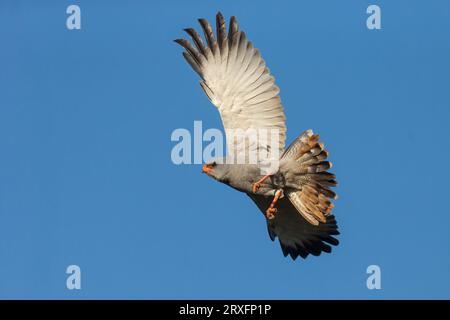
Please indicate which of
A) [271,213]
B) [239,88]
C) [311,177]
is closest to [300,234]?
[271,213]

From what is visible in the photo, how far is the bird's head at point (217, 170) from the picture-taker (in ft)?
39.8

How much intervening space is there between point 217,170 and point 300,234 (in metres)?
1.90

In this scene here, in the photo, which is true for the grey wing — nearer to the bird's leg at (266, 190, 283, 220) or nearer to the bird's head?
the bird's leg at (266, 190, 283, 220)

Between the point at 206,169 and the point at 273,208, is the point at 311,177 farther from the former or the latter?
the point at 206,169

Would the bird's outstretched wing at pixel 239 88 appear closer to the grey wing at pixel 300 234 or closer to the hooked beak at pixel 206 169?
the hooked beak at pixel 206 169

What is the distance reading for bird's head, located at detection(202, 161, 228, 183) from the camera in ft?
39.8

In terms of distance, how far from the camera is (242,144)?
1240 centimetres

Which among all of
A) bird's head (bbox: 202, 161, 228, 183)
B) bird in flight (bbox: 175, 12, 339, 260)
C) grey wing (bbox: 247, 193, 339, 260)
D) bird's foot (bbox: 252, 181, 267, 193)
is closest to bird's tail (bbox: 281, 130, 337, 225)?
bird in flight (bbox: 175, 12, 339, 260)

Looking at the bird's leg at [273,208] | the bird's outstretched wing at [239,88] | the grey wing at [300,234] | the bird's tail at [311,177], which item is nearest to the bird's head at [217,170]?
the bird's outstretched wing at [239,88]

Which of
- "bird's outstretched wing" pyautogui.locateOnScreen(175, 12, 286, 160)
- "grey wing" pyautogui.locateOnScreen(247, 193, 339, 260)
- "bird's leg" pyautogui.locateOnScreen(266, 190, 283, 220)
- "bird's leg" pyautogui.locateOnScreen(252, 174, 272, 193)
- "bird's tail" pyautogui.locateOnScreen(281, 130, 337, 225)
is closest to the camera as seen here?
"bird's tail" pyautogui.locateOnScreen(281, 130, 337, 225)
